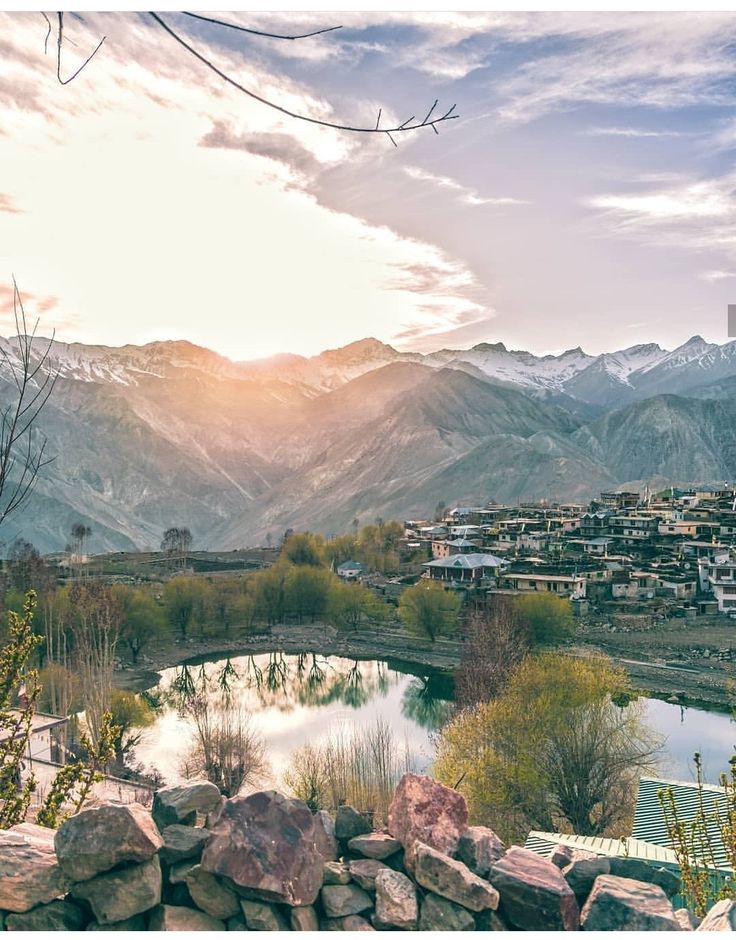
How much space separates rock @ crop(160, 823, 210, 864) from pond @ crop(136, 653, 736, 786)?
6357 mm

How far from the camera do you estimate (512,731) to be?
629cm

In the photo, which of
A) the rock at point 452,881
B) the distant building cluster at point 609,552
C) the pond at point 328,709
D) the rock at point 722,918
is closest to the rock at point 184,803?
the rock at point 452,881

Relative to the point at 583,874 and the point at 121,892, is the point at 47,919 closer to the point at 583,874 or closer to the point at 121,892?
the point at 121,892

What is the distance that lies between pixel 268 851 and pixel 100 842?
0.92 feet

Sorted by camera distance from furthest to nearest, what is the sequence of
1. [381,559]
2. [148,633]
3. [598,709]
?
[381,559]
[148,633]
[598,709]

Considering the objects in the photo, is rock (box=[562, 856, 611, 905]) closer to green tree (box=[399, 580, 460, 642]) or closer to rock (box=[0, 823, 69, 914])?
rock (box=[0, 823, 69, 914])

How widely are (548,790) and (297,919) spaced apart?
16.4ft

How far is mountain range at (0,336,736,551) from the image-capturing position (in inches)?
1914

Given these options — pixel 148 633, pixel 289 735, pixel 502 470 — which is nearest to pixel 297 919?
pixel 289 735

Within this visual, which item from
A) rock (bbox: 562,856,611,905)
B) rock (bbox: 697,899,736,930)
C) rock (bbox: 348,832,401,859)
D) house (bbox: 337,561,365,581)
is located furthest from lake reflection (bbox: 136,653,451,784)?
rock (bbox: 697,899,736,930)

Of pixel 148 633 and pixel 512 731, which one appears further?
pixel 148 633

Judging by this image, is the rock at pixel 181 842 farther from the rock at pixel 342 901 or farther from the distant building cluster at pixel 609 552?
the distant building cluster at pixel 609 552

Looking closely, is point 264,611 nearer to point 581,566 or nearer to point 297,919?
point 581,566

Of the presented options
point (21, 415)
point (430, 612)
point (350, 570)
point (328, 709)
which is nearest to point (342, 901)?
point (21, 415)
